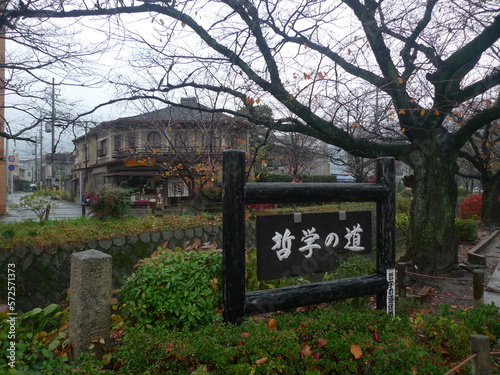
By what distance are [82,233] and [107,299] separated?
6898mm

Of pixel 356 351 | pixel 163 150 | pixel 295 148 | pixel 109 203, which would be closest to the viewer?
pixel 356 351

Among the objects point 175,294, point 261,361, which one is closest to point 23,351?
point 175,294

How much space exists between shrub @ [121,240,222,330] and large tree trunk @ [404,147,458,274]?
5625mm

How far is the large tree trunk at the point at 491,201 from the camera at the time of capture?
653 inches

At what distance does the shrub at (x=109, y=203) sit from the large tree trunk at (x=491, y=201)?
53.1 ft

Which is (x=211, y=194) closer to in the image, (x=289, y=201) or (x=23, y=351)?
(x=289, y=201)

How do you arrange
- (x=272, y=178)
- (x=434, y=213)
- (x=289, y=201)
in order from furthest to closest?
(x=272, y=178) → (x=434, y=213) → (x=289, y=201)

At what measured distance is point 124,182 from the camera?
3038 cm

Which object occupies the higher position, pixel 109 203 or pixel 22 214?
pixel 109 203

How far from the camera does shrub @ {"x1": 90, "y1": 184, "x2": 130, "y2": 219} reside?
11.7 metres


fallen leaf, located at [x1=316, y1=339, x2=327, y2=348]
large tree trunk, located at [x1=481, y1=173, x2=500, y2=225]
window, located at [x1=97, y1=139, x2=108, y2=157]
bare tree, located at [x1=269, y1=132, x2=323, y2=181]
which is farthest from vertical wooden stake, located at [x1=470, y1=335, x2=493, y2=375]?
window, located at [x1=97, y1=139, x2=108, y2=157]

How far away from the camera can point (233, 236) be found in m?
3.37

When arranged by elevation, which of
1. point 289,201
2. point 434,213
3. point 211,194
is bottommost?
point 434,213

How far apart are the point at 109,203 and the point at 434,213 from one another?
955cm
